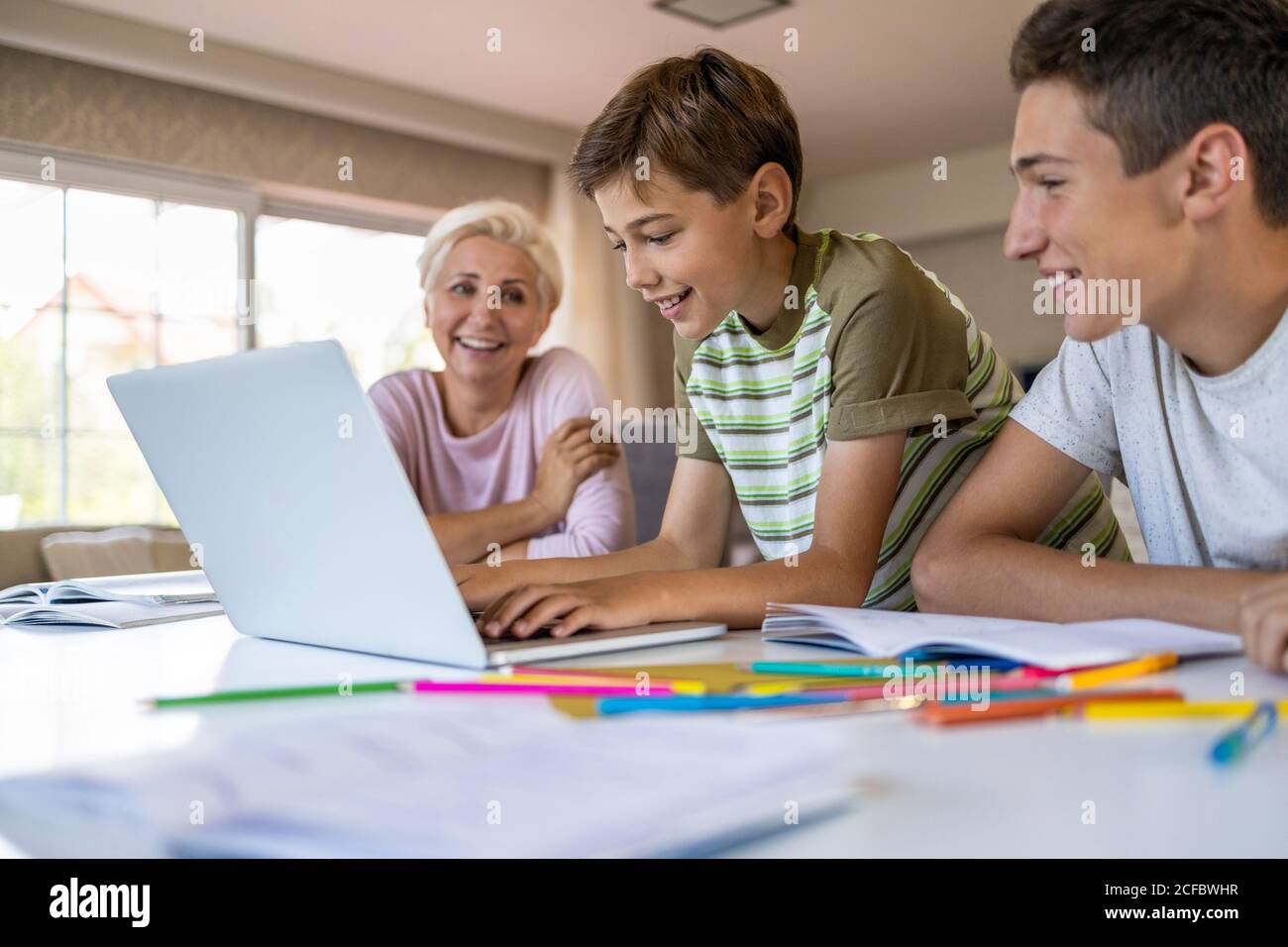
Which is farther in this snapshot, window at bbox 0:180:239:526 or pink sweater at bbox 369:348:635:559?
window at bbox 0:180:239:526

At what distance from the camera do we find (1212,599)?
2.75 ft

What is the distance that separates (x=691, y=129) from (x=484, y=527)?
0.86 meters

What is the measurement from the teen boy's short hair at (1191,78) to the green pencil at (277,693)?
741mm

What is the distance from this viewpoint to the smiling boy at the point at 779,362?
1186 millimetres

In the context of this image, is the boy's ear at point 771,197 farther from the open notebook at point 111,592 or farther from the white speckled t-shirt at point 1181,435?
the open notebook at point 111,592

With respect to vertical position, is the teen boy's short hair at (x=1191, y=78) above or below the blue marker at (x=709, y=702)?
above

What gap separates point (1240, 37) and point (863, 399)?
1.50ft

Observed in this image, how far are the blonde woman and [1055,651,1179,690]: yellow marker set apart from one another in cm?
137

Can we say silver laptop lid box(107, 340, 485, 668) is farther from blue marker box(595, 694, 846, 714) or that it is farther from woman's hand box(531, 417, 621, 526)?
woman's hand box(531, 417, 621, 526)

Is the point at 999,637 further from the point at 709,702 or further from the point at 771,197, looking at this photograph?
the point at 771,197

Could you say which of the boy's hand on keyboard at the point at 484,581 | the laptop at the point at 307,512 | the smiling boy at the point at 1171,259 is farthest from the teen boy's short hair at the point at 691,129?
the laptop at the point at 307,512

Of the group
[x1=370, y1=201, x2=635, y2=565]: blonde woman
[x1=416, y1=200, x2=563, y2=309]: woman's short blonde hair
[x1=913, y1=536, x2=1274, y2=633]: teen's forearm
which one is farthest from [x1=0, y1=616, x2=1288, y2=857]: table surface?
[x1=416, y1=200, x2=563, y2=309]: woman's short blonde hair

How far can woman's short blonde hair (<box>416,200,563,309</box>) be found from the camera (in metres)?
2.26

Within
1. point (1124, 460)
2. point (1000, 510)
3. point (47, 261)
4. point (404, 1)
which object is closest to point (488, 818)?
point (1000, 510)
